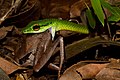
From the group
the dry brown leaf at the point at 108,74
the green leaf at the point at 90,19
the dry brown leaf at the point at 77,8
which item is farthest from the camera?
the dry brown leaf at the point at 77,8

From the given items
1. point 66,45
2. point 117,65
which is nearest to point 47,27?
point 66,45

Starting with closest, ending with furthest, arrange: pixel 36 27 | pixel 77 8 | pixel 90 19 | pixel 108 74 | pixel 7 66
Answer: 1. pixel 108 74
2. pixel 7 66
3. pixel 90 19
4. pixel 36 27
5. pixel 77 8

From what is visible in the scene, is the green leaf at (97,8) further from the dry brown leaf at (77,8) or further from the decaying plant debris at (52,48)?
the dry brown leaf at (77,8)

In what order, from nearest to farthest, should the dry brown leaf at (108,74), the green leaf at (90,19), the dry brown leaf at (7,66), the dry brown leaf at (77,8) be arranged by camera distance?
the dry brown leaf at (108,74) → the dry brown leaf at (7,66) → the green leaf at (90,19) → the dry brown leaf at (77,8)

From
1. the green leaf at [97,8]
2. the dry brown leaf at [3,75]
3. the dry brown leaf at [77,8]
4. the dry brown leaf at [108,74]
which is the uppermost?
the green leaf at [97,8]

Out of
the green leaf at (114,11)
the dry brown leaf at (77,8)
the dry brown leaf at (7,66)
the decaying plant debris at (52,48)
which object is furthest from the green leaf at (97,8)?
the dry brown leaf at (7,66)

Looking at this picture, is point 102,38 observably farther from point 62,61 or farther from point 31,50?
point 31,50

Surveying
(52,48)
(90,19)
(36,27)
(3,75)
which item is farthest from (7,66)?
(90,19)

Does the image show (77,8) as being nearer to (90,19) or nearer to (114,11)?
(90,19)
